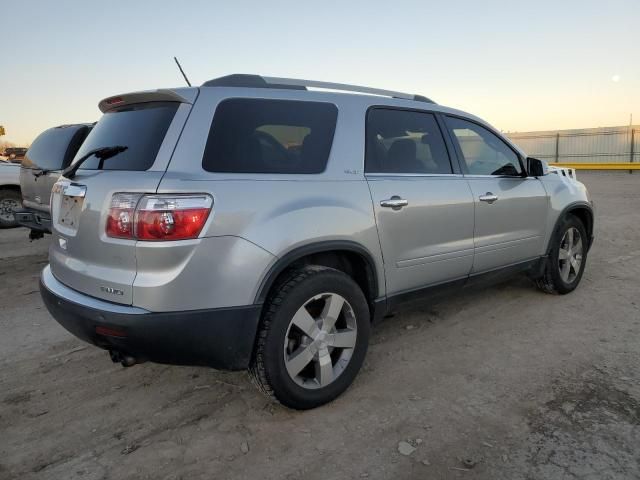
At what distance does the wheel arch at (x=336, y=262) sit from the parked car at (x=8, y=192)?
343 inches

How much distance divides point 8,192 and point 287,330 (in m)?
9.32

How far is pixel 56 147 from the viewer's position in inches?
249

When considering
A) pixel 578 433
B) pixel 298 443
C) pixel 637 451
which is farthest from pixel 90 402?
pixel 637 451

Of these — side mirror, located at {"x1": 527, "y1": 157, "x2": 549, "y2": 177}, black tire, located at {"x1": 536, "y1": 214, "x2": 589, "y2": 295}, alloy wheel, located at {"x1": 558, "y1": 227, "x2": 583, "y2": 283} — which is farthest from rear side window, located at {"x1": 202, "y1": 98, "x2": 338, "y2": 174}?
alloy wheel, located at {"x1": 558, "y1": 227, "x2": 583, "y2": 283}

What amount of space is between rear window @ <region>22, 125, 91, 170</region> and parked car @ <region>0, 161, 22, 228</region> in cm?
336

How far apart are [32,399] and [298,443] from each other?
1.71m

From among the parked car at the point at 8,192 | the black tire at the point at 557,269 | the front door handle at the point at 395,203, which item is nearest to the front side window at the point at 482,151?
the black tire at the point at 557,269

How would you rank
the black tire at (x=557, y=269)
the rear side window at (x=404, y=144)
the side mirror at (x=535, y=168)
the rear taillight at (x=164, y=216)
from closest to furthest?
1. the rear taillight at (x=164, y=216)
2. the rear side window at (x=404, y=144)
3. the side mirror at (x=535, y=168)
4. the black tire at (x=557, y=269)

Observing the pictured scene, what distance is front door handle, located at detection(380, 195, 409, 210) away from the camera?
3055mm

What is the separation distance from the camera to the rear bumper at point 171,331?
7.54 ft

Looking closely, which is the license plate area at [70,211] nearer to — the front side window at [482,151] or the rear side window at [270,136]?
the rear side window at [270,136]

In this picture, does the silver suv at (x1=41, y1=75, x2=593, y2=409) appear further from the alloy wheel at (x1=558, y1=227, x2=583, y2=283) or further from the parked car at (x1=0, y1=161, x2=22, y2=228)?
the parked car at (x1=0, y1=161, x2=22, y2=228)

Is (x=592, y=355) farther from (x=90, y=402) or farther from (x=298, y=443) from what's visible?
(x=90, y=402)

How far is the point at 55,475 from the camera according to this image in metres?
2.29
